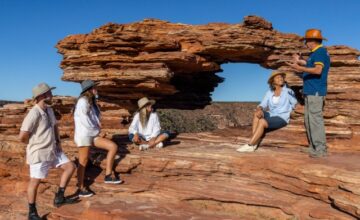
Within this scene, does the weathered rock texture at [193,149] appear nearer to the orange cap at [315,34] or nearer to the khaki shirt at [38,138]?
the khaki shirt at [38,138]

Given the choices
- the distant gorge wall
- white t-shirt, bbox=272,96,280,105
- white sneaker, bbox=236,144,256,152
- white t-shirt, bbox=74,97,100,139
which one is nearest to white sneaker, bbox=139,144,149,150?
white t-shirt, bbox=74,97,100,139

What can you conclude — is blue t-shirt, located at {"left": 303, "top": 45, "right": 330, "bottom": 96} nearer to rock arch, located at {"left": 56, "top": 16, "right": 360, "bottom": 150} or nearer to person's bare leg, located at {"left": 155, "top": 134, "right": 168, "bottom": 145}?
rock arch, located at {"left": 56, "top": 16, "right": 360, "bottom": 150}

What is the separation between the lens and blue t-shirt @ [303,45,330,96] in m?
9.05

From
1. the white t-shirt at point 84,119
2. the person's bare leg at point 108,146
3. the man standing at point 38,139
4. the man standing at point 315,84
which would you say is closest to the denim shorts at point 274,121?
the man standing at point 315,84

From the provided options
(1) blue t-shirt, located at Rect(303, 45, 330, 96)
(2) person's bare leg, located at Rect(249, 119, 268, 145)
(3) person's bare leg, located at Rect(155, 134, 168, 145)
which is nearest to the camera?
(1) blue t-shirt, located at Rect(303, 45, 330, 96)

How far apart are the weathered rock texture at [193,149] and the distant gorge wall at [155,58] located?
35 mm

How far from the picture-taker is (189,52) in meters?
13.6

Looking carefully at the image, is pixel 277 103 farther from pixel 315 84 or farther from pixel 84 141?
pixel 84 141

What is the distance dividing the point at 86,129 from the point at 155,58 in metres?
4.79

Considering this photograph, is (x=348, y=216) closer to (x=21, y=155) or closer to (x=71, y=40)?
(x=21, y=155)

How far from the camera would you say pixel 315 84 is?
930 centimetres

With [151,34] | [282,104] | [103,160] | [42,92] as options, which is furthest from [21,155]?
[282,104]

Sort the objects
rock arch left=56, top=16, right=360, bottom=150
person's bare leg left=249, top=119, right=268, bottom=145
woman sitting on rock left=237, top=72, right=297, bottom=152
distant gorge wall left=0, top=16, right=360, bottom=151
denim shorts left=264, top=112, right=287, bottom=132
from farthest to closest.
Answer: rock arch left=56, top=16, right=360, bottom=150, distant gorge wall left=0, top=16, right=360, bottom=151, denim shorts left=264, top=112, right=287, bottom=132, woman sitting on rock left=237, top=72, right=297, bottom=152, person's bare leg left=249, top=119, right=268, bottom=145

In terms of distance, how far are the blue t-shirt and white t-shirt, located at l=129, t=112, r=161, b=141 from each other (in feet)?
14.2
